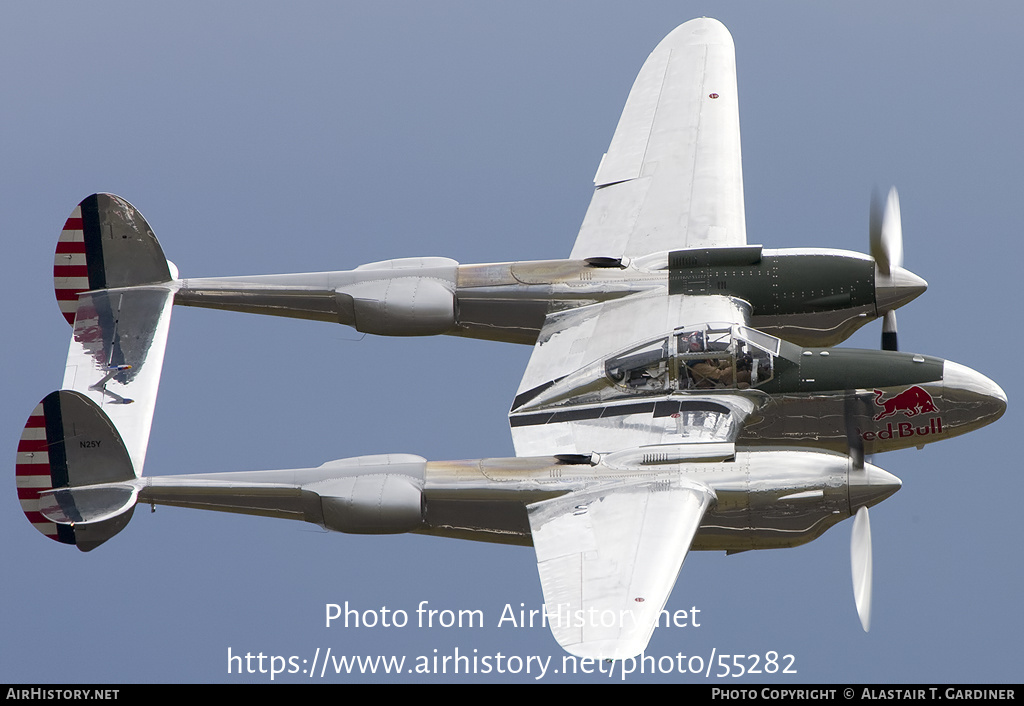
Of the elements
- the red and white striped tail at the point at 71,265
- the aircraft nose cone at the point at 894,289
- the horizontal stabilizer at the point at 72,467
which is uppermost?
the red and white striped tail at the point at 71,265

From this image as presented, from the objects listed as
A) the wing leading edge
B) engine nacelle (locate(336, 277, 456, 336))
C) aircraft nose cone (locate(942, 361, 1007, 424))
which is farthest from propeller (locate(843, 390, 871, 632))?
engine nacelle (locate(336, 277, 456, 336))

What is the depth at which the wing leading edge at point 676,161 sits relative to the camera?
37.1 metres

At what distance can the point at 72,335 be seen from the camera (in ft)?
117

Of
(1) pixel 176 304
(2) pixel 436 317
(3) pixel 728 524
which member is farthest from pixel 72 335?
(3) pixel 728 524

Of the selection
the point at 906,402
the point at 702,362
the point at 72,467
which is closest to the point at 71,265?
the point at 72,467

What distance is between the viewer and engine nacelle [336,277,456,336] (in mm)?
36250

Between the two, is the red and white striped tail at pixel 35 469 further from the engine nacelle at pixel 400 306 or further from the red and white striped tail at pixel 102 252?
the engine nacelle at pixel 400 306

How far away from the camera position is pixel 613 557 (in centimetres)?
3020

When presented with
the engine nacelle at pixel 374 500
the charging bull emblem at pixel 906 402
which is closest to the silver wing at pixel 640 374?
the engine nacelle at pixel 374 500

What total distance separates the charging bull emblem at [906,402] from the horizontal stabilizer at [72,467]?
1135cm

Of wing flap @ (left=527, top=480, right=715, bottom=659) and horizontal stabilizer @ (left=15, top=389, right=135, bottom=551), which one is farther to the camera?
horizontal stabilizer @ (left=15, top=389, right=135, bottom=551)

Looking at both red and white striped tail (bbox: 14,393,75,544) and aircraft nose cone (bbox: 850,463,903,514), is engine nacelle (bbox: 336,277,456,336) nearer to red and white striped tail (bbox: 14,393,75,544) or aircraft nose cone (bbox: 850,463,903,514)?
red and white striped tail (bbox: 14,393,75,544)

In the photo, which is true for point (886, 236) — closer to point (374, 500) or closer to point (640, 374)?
point (640, 374)

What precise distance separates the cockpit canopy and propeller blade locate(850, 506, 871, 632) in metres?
2.88
